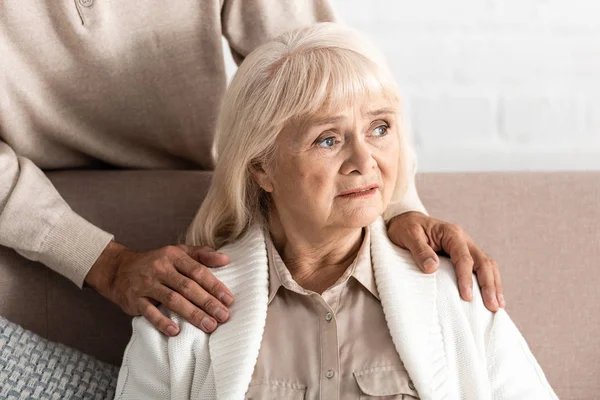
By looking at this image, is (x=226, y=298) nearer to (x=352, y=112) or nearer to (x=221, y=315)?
(x=221, y=315)

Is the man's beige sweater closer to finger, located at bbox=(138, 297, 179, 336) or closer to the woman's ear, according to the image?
finger, located at bbox=(138, 297, 179, 336)

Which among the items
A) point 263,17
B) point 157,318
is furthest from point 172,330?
point 263,17

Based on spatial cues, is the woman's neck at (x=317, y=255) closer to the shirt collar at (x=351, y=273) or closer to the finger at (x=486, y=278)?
the shirt collar at (x=351, y=273)

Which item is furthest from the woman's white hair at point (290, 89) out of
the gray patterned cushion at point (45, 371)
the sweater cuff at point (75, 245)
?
the gray patterned cushion at point (45, 371)

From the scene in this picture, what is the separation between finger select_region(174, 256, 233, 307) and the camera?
5.98 feet

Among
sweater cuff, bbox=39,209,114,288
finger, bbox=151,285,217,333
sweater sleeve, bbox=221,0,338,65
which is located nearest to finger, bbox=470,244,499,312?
finger, bbox=151,285,217,333

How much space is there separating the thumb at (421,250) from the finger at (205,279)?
38cm

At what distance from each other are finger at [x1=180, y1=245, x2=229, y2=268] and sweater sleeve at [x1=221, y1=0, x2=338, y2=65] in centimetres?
56

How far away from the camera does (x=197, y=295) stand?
1.82 meters

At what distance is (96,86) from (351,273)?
84 centimetres

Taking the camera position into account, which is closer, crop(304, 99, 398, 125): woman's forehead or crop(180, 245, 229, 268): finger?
crop(304, 99, 398, 125): woman's forehead

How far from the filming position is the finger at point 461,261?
1.78 m

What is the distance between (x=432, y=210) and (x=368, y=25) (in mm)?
659

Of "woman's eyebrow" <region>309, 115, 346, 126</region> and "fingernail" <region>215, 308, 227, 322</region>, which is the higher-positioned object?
"woman's eyebrow" <region>309, 115, 346, 126</region>
